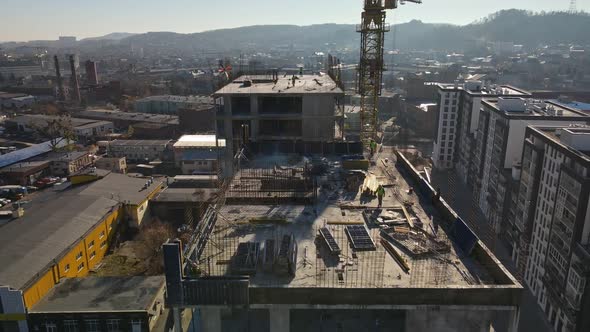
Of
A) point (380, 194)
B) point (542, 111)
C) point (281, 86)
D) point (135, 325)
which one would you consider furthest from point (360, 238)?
point (542, 111)

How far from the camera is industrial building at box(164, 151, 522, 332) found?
1125 centimetres

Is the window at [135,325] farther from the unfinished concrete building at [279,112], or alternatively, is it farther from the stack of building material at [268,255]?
the stack of building material at [268,255]

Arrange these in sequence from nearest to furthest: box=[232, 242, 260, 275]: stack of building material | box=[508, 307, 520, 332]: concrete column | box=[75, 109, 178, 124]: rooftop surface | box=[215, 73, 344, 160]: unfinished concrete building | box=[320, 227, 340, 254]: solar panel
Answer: box=[508, 307, 520, 332]: concrete column
box=[232, 242, 260, 275]: stack of building material
box=[320, 227, 340, 254]: solar panel
box=[215, 73, 344, 160]: unfinished concrete building
box=[75, 109, 178, 124]: rooftop surface

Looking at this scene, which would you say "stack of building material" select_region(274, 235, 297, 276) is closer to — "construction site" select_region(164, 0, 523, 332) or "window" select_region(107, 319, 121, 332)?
"construction site" select_region(164, 0, 523, 332)

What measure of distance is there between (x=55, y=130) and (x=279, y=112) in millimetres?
60863

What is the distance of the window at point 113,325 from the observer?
75.3 ft

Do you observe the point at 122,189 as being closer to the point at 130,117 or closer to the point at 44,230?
the point at 44,230

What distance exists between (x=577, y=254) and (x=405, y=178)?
627 inches

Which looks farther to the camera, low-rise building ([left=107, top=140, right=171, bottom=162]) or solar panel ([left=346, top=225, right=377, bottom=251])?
low-rise building ([left=107, top=140, right=171, bottom=162])

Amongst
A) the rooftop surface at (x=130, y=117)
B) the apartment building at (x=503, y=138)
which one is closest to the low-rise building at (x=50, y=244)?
the apartment building at (x=503, y=138)

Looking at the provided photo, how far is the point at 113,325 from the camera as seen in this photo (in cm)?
2303

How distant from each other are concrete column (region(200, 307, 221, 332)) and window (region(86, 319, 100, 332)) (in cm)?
1406

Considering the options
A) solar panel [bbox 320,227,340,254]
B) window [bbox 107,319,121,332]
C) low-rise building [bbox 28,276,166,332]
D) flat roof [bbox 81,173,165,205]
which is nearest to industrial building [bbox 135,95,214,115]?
flat roof [bbox 81,173,165,205]

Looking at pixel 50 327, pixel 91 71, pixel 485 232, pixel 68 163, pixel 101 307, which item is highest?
pixel 91 71
